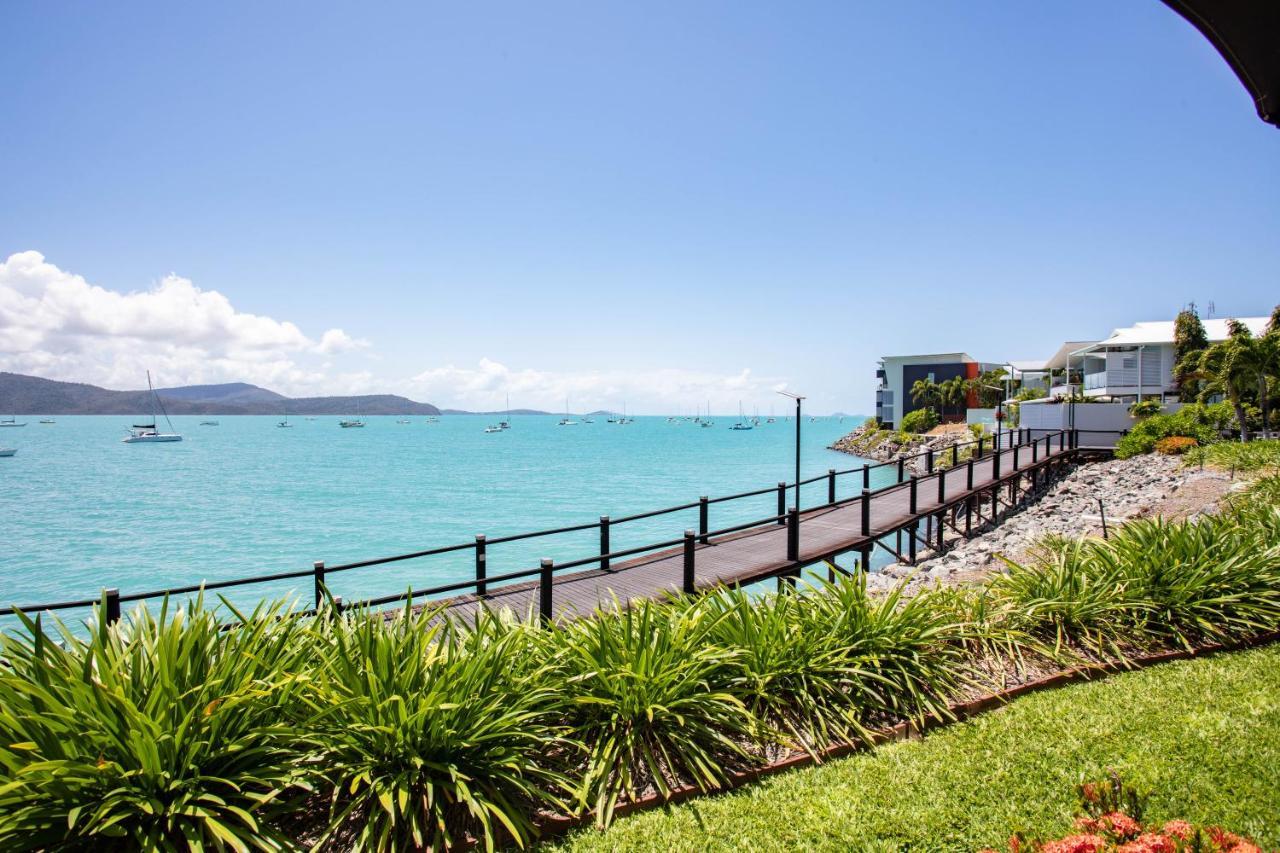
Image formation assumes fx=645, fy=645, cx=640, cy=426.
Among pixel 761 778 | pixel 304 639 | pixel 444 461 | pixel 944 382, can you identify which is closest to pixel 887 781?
pixel 761 778

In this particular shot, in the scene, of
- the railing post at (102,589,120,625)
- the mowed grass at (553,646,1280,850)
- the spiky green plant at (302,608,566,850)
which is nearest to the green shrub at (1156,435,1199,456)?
the mowed grass at (553,646,1280,850)

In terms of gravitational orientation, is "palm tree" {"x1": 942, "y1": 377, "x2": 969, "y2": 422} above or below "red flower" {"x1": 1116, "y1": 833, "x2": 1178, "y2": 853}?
above

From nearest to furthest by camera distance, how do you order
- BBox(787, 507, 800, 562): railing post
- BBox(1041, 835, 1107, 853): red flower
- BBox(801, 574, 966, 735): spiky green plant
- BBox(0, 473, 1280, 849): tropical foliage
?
BBox(1041, 835, 1107, 853): red flower
BBox(0, 473, 1280, 849): tropical foliage
BBox(801, 574, 966, 735): spiky green plant
BBox(787, 507, 800, 562): railing post

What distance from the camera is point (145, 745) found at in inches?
116

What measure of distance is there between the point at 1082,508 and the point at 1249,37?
2327 centimetres

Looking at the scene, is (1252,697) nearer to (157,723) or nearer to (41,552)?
(157,723)

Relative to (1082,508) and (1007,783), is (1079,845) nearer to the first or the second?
(1007,783)

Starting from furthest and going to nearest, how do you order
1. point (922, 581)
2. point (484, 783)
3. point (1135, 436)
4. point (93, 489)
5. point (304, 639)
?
point (93, 489), point (1135, 436), point (922, 581), point (304, 639), point (484, 783)

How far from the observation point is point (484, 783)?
3.46 meters

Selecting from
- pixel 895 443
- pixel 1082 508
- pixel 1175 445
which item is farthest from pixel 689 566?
pixel 895 443

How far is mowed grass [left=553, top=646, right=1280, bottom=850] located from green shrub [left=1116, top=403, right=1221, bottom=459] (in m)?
28.3

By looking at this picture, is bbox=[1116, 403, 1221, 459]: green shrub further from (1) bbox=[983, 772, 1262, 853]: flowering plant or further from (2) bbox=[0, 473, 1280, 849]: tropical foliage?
(1) bbox=[983, 772, 1262, 853]: flowering plant

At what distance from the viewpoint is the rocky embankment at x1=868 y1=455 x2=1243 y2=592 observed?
13.7m

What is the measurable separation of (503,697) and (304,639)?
55.6 inches
